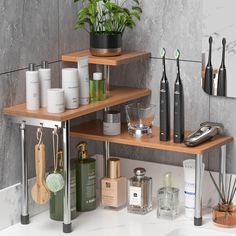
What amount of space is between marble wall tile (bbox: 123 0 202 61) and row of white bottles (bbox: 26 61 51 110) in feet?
1.34

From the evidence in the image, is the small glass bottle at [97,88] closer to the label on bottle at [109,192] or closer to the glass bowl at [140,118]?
the glass bowl at [140,118]

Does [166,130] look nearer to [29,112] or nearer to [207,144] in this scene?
[207,144]

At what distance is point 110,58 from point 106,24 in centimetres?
11

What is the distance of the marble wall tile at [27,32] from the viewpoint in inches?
93.9

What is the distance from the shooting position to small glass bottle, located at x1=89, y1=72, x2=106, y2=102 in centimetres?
253

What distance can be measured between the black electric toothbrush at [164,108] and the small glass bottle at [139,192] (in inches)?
6.2

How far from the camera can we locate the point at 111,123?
8.50 feet

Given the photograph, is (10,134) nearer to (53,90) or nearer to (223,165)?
(53,90)

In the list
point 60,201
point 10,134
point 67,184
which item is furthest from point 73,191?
point 10,134

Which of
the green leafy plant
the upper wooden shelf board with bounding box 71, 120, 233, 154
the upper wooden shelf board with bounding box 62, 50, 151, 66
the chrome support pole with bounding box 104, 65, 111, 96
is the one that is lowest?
the upper wooden shelf board with bounding box 71, 120, 233, 154

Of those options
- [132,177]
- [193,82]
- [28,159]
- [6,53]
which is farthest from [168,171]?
[6,53]

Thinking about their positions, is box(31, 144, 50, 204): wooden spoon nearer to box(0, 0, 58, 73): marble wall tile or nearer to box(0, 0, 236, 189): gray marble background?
box(0, 0, 236, 189): gray marble background

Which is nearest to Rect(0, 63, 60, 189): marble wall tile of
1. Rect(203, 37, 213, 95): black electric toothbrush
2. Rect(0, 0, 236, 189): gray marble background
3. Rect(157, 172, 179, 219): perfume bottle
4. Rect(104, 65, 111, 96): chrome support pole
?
Rect(0, 0, 236, 189): gray marble background

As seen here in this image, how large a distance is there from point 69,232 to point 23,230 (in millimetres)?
150
